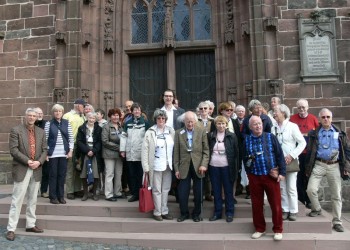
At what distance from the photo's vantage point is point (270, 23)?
8539 mm

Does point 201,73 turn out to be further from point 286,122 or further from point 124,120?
point 286,122

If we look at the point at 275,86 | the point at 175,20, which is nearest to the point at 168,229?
the point at 275,86

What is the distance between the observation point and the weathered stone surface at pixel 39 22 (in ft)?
31.9

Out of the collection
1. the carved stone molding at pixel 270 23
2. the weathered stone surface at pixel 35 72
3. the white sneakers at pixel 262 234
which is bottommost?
the white sneakers at pixel 262 234

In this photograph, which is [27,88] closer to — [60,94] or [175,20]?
[60,94]

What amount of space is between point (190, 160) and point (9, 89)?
663cm

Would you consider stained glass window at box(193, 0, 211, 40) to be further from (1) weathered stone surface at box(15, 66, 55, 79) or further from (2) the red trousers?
(2) the red trousers

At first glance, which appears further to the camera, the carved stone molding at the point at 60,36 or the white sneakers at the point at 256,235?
the carved stone molding at the point at 60,36

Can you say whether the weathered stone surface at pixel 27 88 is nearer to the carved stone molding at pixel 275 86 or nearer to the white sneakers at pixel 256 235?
the carved stone molding at pixel 275 86

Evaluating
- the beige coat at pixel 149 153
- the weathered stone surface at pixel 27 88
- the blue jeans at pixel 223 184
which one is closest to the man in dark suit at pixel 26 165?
the beige coat at pixel 149 153

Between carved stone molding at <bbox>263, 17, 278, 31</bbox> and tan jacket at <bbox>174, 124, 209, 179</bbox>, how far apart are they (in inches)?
168

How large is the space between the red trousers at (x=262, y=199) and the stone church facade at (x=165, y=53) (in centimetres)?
394

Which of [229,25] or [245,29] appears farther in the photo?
[229,25]

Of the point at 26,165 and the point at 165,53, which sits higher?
the point at 165,53
